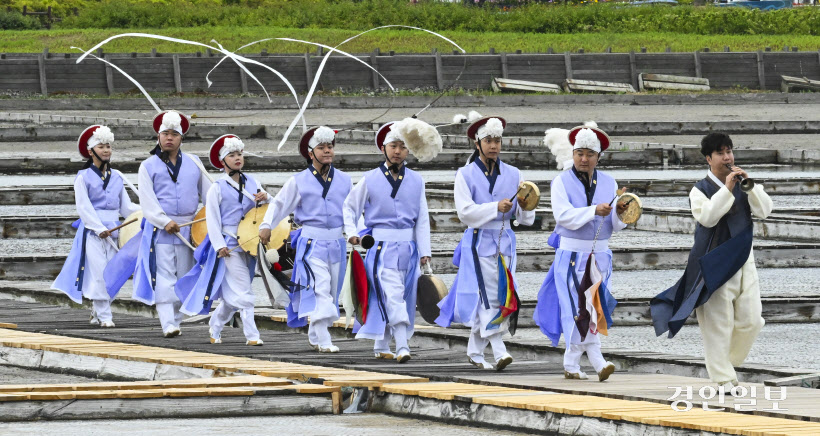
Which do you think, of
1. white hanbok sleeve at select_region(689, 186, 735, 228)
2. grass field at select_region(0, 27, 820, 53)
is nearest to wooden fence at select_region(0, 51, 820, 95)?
grass field at select_region(0, 27, 820, 53)

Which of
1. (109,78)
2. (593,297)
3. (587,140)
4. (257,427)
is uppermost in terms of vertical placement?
(109,78)

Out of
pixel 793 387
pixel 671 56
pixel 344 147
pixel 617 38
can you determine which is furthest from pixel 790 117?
pixel 793 387

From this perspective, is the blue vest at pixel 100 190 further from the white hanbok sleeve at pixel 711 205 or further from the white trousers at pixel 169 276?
the white hanbok sleeve at pixel 711 205

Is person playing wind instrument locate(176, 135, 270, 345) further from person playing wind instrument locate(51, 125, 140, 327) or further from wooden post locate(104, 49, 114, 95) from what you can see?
wooden post locate(104, 49, 114, 95)

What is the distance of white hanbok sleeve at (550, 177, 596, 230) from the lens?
815 cm

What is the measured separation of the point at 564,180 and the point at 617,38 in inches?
1353

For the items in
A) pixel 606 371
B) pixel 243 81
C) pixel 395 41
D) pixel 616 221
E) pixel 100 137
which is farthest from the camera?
pixel 395 41

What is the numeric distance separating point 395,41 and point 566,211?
110 feet

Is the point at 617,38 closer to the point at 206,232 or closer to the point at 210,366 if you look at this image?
the point at 206,232

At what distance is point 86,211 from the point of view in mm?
11117

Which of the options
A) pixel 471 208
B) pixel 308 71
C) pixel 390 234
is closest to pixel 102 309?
pixel 390 234

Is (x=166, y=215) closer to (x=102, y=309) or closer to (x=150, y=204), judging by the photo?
(x=150, y=204)

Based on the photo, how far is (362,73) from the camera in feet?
113

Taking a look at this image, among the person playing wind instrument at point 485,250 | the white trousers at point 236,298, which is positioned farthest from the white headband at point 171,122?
the person playing wind instrument at point 485,250
